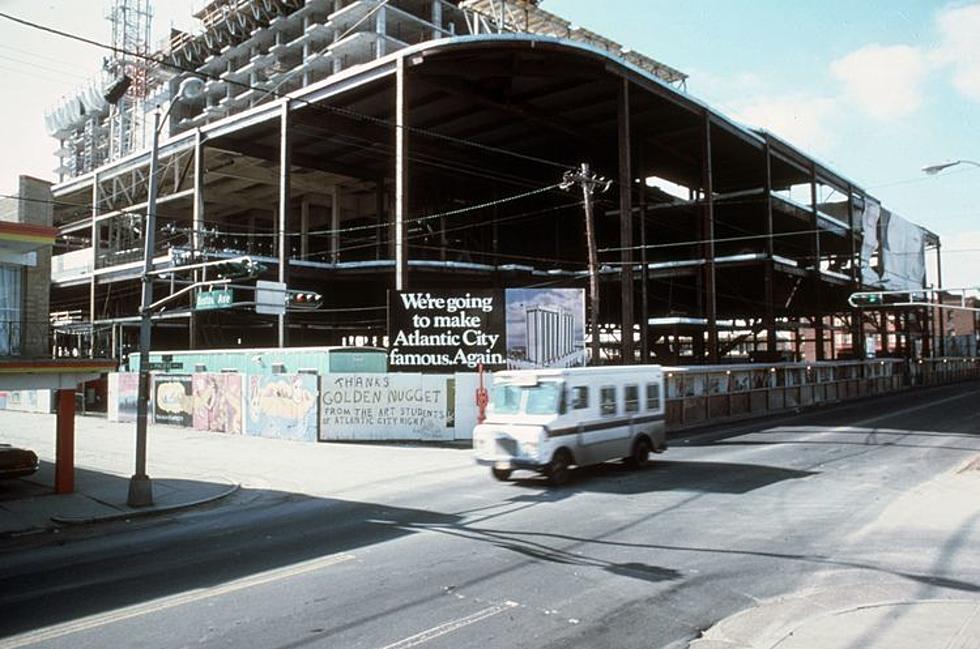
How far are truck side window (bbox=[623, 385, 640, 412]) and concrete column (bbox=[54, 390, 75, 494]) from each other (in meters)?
13.1

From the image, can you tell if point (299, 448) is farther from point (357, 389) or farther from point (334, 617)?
point (334, 617)

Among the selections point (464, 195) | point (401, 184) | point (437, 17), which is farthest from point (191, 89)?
point (437, 17)

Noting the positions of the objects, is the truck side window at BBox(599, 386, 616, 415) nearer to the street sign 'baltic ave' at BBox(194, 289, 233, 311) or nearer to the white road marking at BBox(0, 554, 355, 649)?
the white road marking at BBox(0, 554, 355, 649)

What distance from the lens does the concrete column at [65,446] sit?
621 inches

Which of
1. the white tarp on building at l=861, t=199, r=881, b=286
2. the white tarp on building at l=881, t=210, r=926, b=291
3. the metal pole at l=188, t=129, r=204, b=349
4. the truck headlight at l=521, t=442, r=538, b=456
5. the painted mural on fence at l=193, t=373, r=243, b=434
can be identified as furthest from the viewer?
the white tarp on building at l=881, t=210, r=926, b=291

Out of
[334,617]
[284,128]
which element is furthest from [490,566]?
[284,128]

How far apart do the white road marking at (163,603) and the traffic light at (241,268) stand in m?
6.20

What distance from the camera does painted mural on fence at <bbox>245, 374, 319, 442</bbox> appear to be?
25.3m

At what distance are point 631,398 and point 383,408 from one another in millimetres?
10894

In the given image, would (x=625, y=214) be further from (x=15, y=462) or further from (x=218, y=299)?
(x=15, y=462)

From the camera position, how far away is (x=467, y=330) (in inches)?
1112

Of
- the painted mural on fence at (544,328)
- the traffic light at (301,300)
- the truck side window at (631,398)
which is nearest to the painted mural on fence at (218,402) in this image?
the painted mural on fence at (544,328)

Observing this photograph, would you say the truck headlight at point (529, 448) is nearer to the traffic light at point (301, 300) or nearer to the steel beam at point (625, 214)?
the traffic light at point (301, 300)

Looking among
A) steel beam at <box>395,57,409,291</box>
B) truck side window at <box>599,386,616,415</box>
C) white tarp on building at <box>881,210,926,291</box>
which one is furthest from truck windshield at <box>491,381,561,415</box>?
white tarp on building at <box>881,210,926,291</box>
